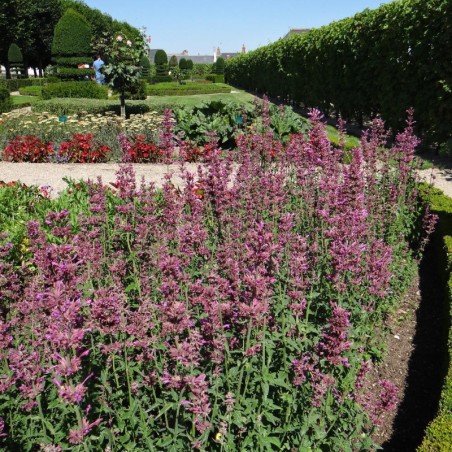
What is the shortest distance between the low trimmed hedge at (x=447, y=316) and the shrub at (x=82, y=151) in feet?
24.7

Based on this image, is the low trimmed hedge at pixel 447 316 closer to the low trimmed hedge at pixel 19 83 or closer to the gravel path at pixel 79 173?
the gravel path at pixel 79 173

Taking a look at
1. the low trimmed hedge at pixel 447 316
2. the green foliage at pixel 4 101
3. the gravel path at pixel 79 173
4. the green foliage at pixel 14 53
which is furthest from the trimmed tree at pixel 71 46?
the low trimmed hedge at pixel 447 316

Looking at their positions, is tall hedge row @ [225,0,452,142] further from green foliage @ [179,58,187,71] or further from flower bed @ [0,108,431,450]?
green foliage @ [179,58,187,71]

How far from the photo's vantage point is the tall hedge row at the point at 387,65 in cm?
1183

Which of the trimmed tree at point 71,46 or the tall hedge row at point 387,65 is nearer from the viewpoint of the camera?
the tall hedge row at point 387,65

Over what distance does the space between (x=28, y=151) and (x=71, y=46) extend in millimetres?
27428

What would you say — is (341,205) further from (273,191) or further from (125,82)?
(125,82)

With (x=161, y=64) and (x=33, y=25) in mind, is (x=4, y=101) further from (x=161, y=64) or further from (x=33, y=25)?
(x=161, y=64)

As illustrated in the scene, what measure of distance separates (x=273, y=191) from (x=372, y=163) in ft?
7.97

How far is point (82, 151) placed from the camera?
11781mm

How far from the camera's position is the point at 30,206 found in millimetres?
6629

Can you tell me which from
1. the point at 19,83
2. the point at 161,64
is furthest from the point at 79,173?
A: the point at 161,64

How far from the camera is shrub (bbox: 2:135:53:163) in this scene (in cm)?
1180

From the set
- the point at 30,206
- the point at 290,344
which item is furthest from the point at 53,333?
the point at 30,206
